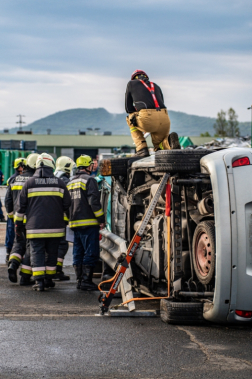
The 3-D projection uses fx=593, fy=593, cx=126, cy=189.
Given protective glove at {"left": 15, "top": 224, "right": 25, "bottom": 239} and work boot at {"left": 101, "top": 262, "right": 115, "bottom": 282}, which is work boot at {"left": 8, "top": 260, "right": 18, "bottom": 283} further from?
work boot at {"left": 101, "top": 262, "right": 115, "bottom": 282}

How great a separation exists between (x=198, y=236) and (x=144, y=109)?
2.89 m

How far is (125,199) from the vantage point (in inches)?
309

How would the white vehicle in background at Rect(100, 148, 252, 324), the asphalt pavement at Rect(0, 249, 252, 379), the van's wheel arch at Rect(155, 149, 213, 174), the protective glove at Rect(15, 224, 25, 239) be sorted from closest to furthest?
the asphalt pavement at Rect(0, 249, 252, 379) → the white vehicle in background at Rect(100, 148, 252, 324) → the van's wheel arch at Rect(155, 149, 213, 174) → the protective glove at Rect(15, 224, 25, 239)

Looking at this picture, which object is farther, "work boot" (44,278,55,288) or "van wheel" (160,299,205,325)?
"work boot" (44,278,55,288)

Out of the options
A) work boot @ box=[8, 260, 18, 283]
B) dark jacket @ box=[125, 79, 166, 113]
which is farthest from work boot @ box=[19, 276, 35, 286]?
dark jacket @ box=[125, 79, 166, 113]

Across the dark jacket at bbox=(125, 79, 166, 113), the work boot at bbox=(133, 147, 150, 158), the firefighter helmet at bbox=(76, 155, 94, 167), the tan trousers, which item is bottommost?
the firefighter helmet at bbox=(76, 155, 94, 167)

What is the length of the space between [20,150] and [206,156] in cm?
2553

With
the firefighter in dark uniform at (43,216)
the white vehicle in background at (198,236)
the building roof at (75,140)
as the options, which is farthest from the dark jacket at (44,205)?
the building roof at (75,140)

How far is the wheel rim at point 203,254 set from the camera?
212 inches

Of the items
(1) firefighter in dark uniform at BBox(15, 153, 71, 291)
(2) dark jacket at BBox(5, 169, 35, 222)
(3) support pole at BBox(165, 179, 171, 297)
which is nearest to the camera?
(3) support pole at BBox(165, 179, 171, 297)

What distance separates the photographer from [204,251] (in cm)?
549

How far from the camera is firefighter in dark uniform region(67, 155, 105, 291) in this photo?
26.6 feet

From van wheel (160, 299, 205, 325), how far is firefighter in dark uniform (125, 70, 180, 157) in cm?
278

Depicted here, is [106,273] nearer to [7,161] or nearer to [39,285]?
[39,285]
